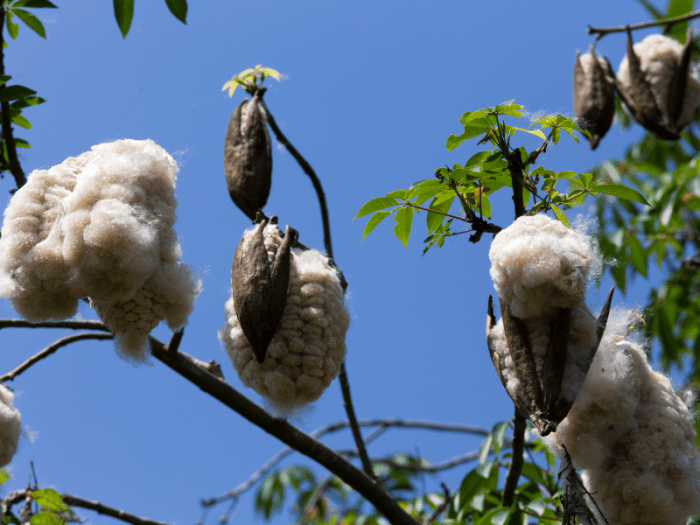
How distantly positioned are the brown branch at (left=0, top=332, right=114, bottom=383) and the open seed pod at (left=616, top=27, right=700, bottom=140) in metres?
2.21

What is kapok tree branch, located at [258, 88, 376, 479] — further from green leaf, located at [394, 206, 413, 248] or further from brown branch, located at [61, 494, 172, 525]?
brown branch, located at [61, 494, 172, 525]

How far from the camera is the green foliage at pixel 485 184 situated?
148 centimetres

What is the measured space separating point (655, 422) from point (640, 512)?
0.18 metres

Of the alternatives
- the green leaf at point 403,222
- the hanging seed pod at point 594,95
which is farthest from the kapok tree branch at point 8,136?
the hanging seed pod at point 594,95

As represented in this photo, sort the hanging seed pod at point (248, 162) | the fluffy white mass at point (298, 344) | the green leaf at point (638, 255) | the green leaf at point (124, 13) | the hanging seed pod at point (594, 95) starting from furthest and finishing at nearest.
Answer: the green leaf at point (638, 255) < the hanging seed pod at point (594, 95) < the green leaf at point (124, 13) < the hanging seed pod at point (248, 162) < the fluffy white mass at point (298, 344)

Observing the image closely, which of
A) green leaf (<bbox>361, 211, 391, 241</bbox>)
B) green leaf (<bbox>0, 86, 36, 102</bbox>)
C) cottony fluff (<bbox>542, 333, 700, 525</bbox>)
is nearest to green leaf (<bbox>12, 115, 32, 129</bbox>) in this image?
green leaf (<bbox>0, 86, 36, 102</bbox>)

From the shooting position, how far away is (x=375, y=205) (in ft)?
5.26

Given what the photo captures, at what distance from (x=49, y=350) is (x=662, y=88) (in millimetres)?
2515

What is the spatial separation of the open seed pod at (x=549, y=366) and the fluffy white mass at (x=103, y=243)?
0.71 meters

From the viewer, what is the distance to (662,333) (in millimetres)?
3320

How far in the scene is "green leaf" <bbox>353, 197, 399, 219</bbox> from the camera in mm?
1589

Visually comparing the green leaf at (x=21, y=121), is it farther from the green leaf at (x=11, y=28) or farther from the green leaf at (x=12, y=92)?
the green leaf at (x=12, y=92)

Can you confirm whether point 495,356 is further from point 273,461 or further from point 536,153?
point 273,461

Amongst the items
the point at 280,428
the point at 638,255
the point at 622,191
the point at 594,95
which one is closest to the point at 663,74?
the point at 594,95
